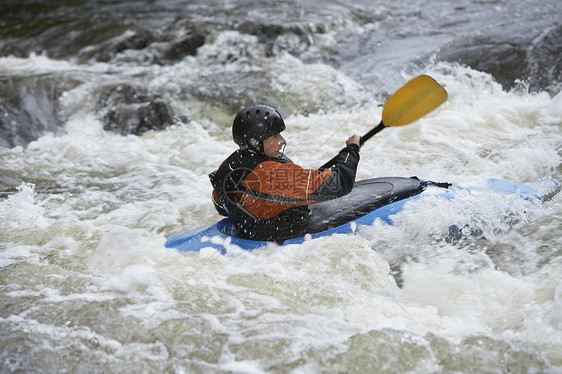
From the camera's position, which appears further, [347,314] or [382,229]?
[382,229]

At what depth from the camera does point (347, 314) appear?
2.34 m

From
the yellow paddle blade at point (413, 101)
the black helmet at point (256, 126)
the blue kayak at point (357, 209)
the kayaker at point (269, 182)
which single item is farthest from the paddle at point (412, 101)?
the black helmet at point (256, 126)

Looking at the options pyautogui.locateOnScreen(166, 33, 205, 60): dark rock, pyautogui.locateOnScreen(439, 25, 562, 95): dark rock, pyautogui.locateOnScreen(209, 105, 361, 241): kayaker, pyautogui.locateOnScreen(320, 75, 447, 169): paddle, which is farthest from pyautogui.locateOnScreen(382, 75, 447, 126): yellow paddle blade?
pyautogui.locateOnScreen(166, 33, 205, 60): dark rock

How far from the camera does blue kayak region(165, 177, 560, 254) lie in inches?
117

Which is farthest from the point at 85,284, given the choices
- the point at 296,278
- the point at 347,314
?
the point at 347,314

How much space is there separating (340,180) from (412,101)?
91 cm

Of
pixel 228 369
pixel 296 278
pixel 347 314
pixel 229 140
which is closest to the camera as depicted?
pixel 228 369

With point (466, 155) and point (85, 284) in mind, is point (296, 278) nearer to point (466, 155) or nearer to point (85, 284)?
point (85, 284)

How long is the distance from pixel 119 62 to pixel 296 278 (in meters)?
6.63

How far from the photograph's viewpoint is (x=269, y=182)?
2.71 metres

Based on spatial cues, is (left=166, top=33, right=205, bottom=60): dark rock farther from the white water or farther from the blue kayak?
the blue kayak

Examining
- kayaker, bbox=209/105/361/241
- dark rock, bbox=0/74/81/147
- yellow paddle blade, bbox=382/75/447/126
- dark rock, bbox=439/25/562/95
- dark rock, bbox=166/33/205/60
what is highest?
yellow paddle blade, bbox=382/75/447/126

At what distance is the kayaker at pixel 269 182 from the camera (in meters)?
2.71

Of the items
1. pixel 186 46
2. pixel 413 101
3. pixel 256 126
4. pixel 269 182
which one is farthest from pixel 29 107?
pixel 413 101
